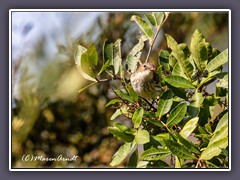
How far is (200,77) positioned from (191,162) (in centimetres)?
24

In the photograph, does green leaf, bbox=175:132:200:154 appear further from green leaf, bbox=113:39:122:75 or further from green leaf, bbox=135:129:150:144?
green leaf, bbox=113:39:122:75

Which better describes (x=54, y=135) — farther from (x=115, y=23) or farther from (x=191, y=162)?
(x=191, y=162)

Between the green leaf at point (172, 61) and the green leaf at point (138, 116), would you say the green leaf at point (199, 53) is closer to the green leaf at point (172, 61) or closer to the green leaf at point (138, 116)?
the green leaf at point (172, 61)

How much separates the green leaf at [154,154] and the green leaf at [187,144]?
75 mm

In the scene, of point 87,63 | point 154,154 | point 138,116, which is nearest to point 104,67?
point 87,63

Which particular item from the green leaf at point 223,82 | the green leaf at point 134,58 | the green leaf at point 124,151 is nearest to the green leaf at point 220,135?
the green leaf at point 223,82

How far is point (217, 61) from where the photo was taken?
53.7 inches

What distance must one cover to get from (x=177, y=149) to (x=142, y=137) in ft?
0.33

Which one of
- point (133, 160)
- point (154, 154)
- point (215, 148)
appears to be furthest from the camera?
point (133, 160)

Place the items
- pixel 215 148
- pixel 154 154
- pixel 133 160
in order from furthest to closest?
1. pixel 133 160
2. pixel 154 154
3. pixel 215 148

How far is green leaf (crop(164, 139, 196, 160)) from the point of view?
1315 mm

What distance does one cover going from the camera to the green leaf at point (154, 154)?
1.38 metres

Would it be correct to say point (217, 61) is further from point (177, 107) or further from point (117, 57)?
point (117, 57)

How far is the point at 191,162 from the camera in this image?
54.7 inches
